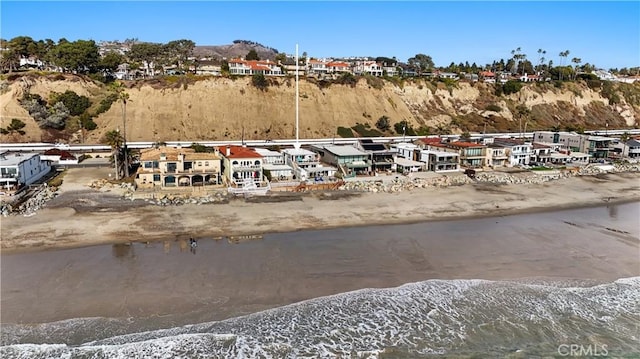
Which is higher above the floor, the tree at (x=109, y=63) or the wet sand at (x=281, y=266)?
the tree at (x=109, y=63)

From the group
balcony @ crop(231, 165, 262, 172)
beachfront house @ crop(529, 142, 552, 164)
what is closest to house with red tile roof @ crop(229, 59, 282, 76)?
balcony @ crop(231, 165, 262, 172)

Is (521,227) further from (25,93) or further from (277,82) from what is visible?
(25,93)

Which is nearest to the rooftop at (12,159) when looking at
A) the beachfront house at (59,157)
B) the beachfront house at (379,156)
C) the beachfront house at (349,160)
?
the beachfront house at (59,157)

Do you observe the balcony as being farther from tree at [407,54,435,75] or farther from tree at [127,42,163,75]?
tree at [407,54,435,75]

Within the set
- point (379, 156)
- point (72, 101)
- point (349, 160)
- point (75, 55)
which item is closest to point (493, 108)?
point (379, 156)

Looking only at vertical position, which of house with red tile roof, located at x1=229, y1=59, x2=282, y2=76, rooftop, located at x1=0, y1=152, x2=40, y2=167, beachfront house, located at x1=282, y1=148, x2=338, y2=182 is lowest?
beachfront house, located at x1=282, y1=148, x2=338, y2=182

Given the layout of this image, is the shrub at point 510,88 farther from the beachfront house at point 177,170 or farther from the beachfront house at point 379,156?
the beachfront house at point 177,170
